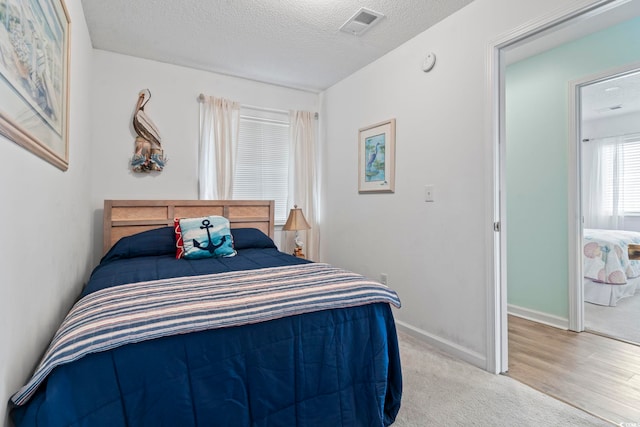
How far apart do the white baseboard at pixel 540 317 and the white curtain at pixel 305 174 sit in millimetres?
2146

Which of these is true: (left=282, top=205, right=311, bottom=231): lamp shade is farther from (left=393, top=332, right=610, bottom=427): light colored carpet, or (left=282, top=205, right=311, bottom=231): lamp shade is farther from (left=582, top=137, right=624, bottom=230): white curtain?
(left=582, top=137, right=624, bottom=230): white curtain

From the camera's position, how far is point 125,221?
2.85 metres

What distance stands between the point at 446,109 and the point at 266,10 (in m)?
1.48

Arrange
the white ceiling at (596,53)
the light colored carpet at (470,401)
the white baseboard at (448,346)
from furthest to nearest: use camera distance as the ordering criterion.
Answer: the white baseboard at (448,346)
the white ceiling at (596,53)
the light colored carpet at (470,401)

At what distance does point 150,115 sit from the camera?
3.09 m

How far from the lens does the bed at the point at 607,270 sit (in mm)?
3367

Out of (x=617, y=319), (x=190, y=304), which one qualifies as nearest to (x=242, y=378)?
(x=190, y=304)

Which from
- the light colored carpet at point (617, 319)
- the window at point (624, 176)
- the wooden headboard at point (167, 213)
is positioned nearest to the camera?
the light colored carpet at point (617, 319)

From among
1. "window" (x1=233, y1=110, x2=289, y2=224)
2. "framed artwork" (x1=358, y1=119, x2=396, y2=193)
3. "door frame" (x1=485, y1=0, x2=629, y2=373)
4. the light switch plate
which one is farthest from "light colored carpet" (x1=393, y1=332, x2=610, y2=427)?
"window" (x1=233, y1=110, x2=289, y2=224)

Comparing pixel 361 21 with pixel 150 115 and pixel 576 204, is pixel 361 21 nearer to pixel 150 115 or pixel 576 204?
pixel 150 115

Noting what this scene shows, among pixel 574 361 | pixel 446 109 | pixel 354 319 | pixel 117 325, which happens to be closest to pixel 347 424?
pixel 354 319

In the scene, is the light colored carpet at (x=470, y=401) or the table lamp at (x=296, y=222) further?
the table lamp at (x=296, y=222)

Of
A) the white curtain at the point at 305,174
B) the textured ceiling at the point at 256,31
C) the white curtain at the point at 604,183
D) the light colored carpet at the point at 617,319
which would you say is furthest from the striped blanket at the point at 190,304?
the white curtain at the point at 604,183

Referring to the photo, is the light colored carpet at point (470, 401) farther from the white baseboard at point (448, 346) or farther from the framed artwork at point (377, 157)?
the framed artwork at point (377, 157)
